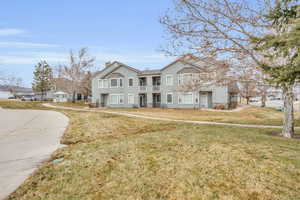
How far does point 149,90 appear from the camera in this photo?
31156mm

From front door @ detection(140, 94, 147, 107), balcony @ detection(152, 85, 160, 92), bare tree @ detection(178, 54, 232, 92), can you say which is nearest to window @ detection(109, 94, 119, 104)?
front door @ detection(140, 94, 147, 107)

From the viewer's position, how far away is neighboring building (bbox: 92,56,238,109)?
2758 centimetres

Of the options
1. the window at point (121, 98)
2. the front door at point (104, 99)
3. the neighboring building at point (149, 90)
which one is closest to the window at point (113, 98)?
the neighboring building at point (149, 90)

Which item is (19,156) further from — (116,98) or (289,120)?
(116,98)

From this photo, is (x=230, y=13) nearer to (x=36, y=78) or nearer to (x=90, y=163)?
(x=90, y=163)

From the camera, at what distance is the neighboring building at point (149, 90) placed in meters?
27.6

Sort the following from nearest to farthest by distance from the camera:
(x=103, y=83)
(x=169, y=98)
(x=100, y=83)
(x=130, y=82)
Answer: (x=169, y=98) → (x=130, y=82) → (x=103, y=83) → (x=100, y=83)

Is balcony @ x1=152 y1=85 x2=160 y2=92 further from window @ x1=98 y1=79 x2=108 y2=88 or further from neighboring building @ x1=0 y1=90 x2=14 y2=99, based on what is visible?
neighboring building @ x1=0 y1=90 x2=14 y2=99

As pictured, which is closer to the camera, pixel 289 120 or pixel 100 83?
pixel 289 120

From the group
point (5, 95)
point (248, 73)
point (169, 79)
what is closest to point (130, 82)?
point (169, 79)

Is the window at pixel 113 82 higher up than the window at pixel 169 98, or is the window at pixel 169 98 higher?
the window at pixel 113 82

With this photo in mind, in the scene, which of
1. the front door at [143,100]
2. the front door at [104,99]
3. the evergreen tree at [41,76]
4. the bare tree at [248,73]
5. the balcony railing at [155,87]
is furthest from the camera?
the evergreen tree at [41,76]

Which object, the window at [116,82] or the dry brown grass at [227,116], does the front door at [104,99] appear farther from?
the dry brown grass at [227,116]

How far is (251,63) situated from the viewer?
25.7 ft
